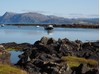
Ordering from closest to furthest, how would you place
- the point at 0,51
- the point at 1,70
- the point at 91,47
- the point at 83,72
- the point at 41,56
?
the point at 1,70 → the point at 83,72 → the point at 41,56 → the point at 0,51 → the point at 91,47

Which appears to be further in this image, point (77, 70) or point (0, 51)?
point (0, 51)

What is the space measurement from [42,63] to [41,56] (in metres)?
6.30

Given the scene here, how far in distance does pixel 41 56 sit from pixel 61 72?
1207 cm

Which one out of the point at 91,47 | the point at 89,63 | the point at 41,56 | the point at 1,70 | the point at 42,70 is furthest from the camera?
the point at 91,47

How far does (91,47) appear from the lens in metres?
56.8

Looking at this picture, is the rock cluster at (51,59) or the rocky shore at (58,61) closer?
the rocky shore at (58,61)

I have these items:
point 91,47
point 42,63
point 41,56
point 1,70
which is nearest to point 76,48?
point 91,47

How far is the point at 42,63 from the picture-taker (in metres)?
38.2

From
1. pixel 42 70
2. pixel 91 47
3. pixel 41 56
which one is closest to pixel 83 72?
pixel 42 70

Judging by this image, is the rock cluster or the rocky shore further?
the rock cluster

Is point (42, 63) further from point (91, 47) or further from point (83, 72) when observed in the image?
point (91, 47)

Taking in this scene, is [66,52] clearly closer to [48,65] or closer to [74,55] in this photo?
[74,55]

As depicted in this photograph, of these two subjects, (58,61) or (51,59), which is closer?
(58,61)

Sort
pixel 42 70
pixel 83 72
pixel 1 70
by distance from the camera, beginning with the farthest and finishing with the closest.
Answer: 1. pixel 42 70
2. pixel 83 72
3. pixel 1 70
